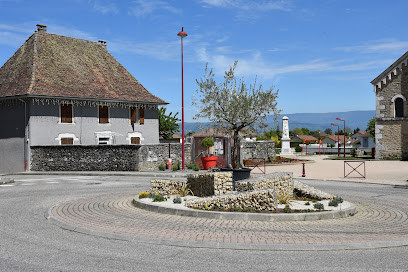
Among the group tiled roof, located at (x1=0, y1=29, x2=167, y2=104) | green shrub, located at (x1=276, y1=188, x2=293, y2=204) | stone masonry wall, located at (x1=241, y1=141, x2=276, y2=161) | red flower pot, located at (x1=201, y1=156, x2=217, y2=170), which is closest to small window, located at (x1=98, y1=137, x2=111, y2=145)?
tiled roof, located at (x1=0, y1=29, x2=167, y2=104)

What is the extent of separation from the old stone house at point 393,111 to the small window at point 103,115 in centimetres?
2321

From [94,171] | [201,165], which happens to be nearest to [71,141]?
[94,171]

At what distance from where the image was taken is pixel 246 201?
33.7 feet

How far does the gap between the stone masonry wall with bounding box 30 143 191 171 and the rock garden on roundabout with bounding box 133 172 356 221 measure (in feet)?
42.3

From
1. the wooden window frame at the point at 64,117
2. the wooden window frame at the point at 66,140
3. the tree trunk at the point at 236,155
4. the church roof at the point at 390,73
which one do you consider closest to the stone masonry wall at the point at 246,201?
the tree trunk at the point at 236,155

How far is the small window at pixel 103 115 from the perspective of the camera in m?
31.8

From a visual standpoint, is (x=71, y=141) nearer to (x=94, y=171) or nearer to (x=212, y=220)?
(x=94, y=171)

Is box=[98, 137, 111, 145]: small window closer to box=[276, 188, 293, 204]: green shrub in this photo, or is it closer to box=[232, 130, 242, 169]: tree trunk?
box=[232, 130, 242, 169]: tree trunk

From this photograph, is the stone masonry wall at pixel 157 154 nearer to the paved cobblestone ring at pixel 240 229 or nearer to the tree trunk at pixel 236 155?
the tree trunk at pixel 236 155

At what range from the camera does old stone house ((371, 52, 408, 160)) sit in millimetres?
33375

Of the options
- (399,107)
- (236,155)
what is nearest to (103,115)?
(236,155)

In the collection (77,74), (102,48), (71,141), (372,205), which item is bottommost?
(372,205)

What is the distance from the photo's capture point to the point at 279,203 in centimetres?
1134

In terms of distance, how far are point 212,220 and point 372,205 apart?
5511mm
